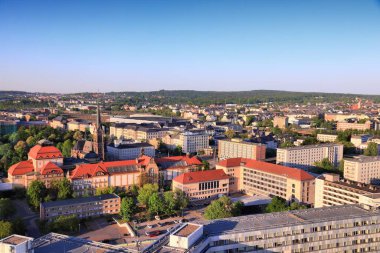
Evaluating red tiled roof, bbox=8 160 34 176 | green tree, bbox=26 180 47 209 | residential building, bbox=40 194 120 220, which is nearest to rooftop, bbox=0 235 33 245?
residential building, bbox=40 194 120 220

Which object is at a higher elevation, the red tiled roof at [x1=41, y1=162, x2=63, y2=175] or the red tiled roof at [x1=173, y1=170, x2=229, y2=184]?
the red tiled roof at [x1=41, y1=162, x2=63, y2=175]

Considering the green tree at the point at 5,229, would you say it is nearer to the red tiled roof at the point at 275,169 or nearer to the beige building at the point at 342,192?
the red tiled roof at the point at 275,169

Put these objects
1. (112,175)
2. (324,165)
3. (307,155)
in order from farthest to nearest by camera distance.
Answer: (307,155), (324,165), (112,175)

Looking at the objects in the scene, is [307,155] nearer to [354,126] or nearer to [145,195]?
[145,195]

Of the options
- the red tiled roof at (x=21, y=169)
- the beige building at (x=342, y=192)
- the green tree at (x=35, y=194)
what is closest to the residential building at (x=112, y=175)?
the green tree at (x=35, y=194)

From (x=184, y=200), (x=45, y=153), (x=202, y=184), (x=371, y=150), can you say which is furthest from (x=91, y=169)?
(x=371, y=150)

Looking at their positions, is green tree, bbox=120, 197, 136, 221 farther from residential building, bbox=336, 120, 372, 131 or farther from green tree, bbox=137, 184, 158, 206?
residential building, bbox=336, 120, 372, 131
